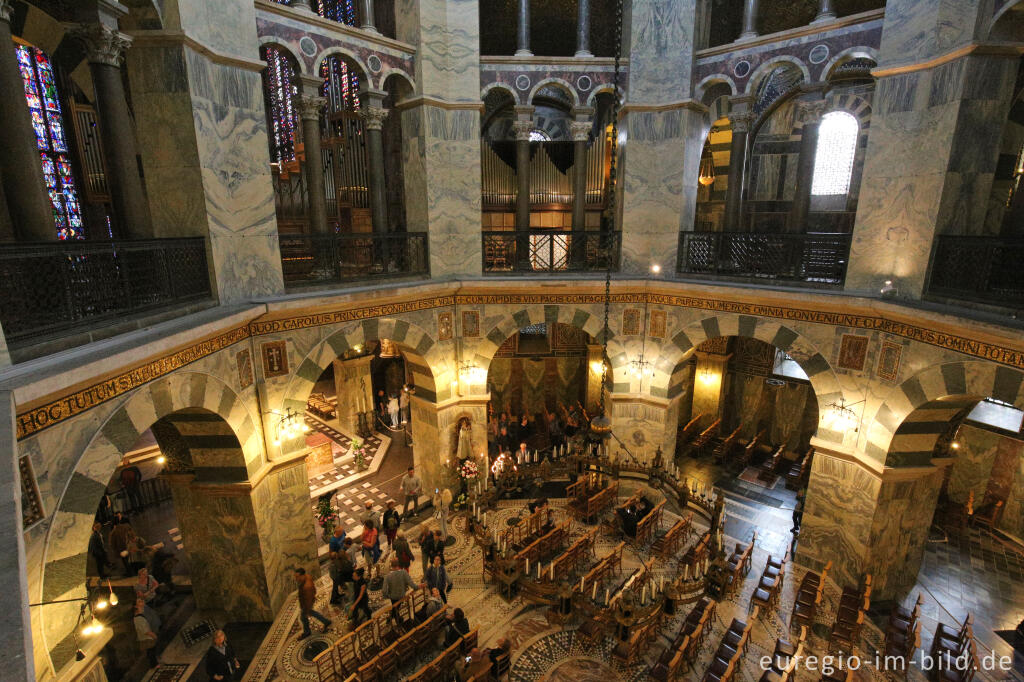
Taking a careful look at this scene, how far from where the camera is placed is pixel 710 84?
9.59 m

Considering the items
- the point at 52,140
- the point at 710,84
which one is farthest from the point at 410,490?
the point at 52,140

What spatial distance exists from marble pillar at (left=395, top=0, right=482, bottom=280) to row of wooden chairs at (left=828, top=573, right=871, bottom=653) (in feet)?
26.9

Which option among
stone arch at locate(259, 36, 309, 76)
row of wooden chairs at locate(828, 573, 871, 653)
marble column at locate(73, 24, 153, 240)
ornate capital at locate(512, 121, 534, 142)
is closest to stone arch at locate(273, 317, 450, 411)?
marble column at locate(73, 24, 153, 240)

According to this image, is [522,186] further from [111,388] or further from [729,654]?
[729,654]

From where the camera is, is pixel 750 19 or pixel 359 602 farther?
pixel 750 19

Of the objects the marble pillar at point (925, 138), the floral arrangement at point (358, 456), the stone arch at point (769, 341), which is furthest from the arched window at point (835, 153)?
the floral arrangement at point (358, 456)

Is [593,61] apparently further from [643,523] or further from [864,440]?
[643,523]

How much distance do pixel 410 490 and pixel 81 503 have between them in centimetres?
637

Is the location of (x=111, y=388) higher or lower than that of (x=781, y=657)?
higher

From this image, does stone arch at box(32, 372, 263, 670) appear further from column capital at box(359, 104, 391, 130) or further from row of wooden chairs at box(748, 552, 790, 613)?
row of wooden chairs at box(748, 552, 790, 613)

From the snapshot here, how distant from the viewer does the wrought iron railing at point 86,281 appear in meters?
4.22

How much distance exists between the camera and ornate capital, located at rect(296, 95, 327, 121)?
8266mm

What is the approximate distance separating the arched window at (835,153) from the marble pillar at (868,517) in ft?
28.0

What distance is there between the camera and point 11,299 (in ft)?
13.9
